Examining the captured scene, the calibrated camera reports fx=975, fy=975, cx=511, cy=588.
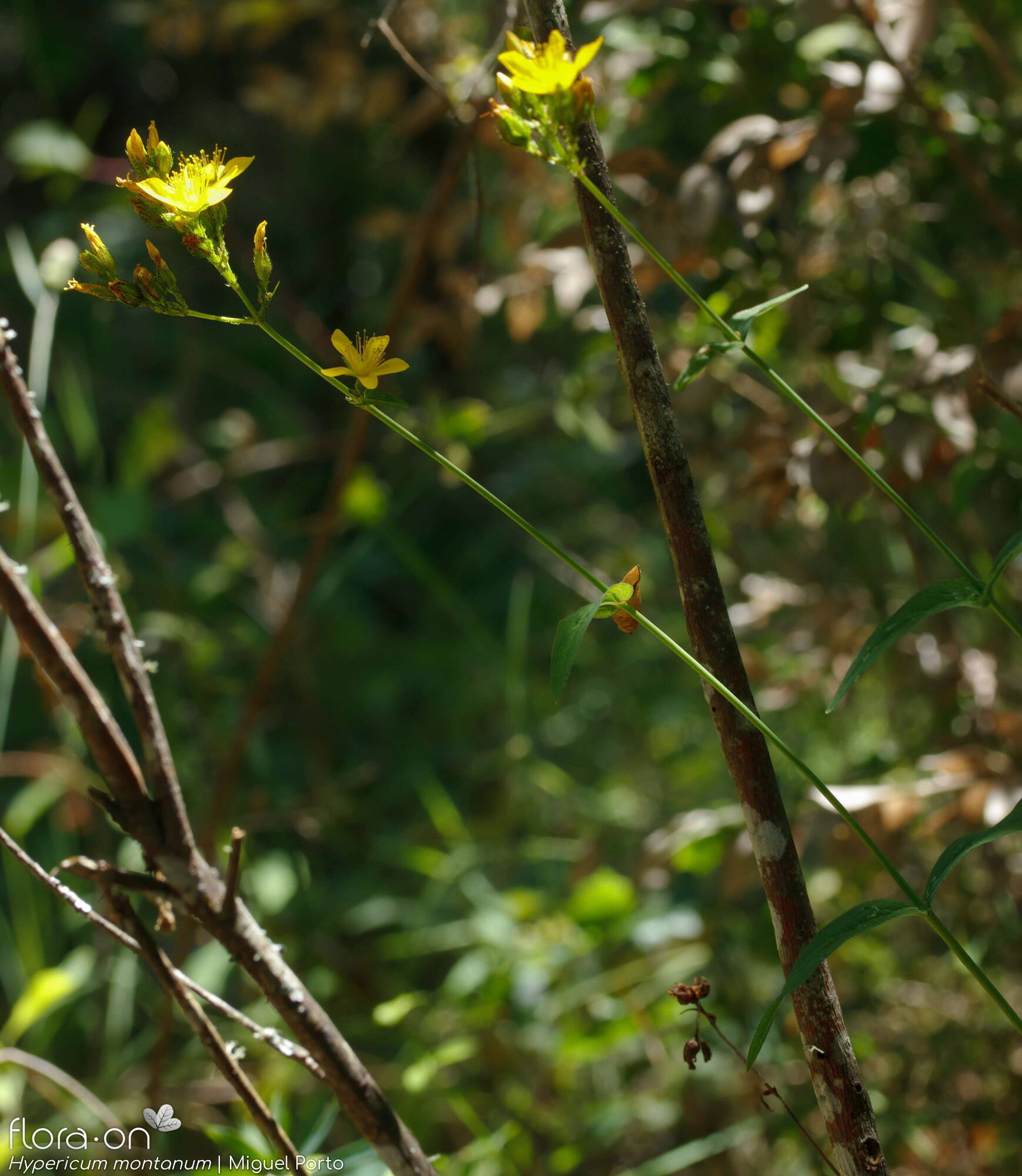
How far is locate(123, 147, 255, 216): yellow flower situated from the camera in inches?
12.8

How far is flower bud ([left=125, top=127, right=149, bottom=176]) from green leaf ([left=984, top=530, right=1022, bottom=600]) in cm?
33

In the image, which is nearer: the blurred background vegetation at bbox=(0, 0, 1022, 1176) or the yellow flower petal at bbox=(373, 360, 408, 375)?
the yellow flower petal at bbox=(373, 360, 408, 375)

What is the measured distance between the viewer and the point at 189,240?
0.34m

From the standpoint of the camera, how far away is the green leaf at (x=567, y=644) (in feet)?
1.06

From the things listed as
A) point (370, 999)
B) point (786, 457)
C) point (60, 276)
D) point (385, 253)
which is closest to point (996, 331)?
point (786, 457)

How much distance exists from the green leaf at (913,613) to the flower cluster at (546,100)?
0.62 ft

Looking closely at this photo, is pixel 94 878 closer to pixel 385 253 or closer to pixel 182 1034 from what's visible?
pixel 182 1034

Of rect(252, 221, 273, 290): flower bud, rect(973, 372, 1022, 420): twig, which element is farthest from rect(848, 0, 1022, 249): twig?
rect(252, 221, 273, 290): flower bud

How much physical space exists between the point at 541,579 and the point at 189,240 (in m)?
1.19

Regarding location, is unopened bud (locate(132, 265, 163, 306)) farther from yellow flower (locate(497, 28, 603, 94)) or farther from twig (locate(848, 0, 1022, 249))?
twig (locate(848, 0, 1022, 249))

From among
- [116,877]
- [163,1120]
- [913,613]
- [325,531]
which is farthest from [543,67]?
[325,531]

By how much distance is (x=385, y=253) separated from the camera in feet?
5.53

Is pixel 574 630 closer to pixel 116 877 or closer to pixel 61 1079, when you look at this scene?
pixel 116 877

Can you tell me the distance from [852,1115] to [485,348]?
1417 millimetres
